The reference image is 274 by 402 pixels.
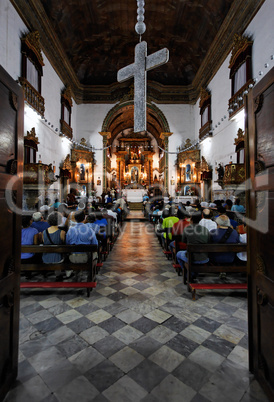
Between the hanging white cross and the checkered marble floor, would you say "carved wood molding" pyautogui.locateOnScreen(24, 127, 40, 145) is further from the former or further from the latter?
the checkered marble floor

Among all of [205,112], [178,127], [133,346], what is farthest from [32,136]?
[178,127]

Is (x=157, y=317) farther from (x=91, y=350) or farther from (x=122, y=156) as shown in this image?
(x=122, y=156)

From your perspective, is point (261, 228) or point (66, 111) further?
point (66, 111)

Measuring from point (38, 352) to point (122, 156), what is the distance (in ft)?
79.1

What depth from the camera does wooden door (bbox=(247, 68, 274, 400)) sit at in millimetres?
1539

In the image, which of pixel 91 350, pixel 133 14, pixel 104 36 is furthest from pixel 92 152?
pixel 91 350

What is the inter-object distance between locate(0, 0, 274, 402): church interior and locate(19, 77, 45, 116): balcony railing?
0.05 meters

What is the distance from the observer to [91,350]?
2.12m

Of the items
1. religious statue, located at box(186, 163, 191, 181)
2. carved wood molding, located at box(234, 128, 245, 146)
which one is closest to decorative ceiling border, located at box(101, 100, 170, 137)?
religious statue, located at box(186, 163, 191, 181)

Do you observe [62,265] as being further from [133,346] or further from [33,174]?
[33,174]

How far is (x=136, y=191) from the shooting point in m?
18.5

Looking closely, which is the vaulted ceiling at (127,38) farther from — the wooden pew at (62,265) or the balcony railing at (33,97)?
the wooden pew at (62,265)

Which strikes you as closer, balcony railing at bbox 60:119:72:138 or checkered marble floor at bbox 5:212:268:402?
checkered marble floor at bbox 5:212:268:402

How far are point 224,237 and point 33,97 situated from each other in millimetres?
10117
